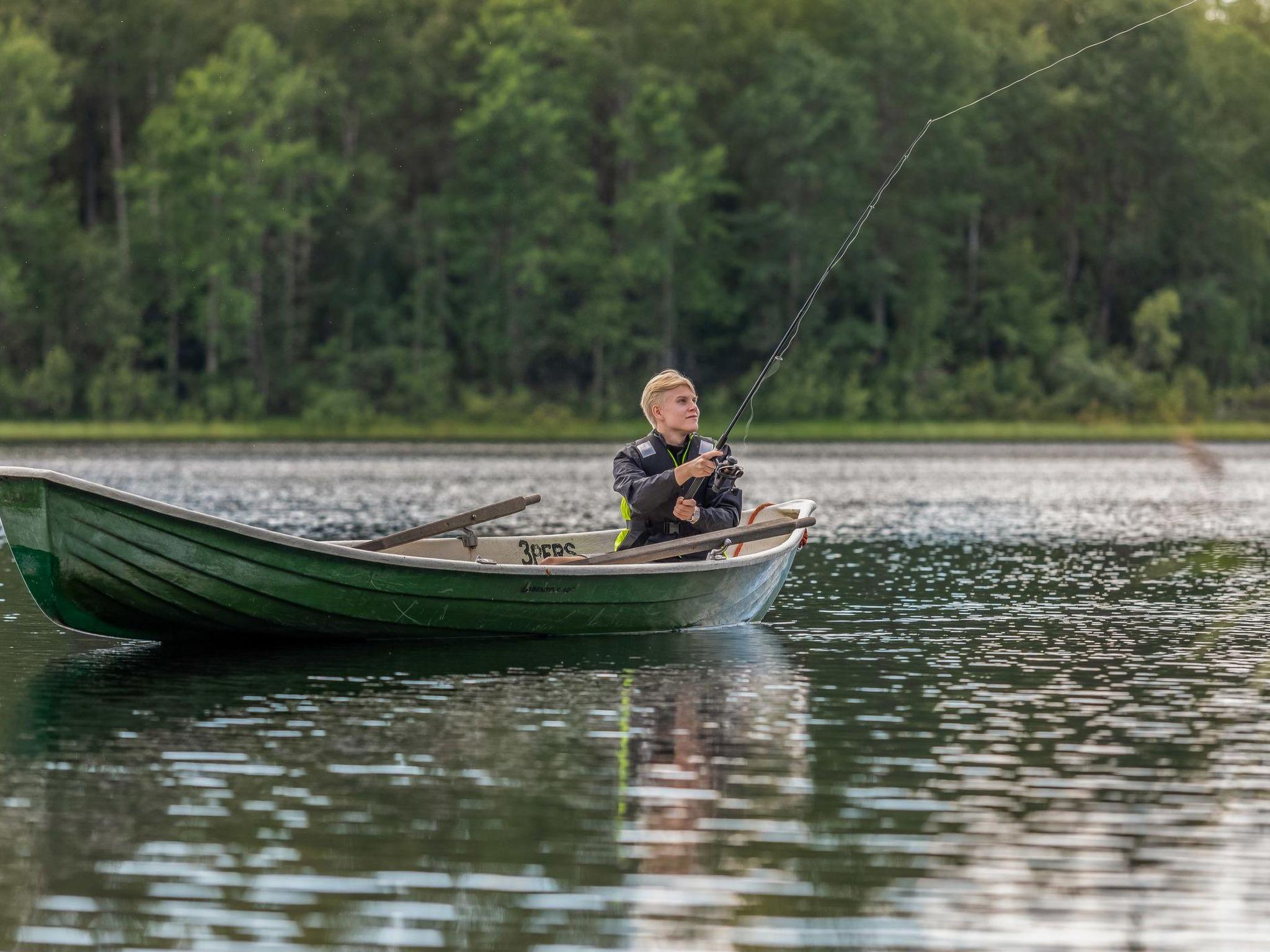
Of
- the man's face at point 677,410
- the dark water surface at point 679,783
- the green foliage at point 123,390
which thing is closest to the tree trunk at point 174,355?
the green foliage at point 123,390

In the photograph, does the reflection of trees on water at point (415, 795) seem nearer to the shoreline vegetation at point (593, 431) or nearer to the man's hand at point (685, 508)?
the man's hand at point (685, 508)

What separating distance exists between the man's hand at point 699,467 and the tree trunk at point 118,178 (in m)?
57.0

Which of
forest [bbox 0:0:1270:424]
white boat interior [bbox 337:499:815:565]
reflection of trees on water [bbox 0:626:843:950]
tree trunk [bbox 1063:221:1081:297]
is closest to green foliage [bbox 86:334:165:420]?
forest [bbox 0:0:1270:424]

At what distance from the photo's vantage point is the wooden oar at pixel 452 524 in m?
16.6

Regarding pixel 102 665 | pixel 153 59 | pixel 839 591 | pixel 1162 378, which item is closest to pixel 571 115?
pixel 153 59

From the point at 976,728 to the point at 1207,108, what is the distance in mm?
73096

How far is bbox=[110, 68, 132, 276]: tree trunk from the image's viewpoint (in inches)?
2746

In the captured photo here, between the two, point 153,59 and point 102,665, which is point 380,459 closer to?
point 153,59

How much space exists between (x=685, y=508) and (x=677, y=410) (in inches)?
30.2

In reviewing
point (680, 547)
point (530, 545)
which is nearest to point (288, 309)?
point (530, 545)

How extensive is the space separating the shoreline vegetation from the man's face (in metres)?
49.4

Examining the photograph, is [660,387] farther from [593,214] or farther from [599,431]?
[593,214]

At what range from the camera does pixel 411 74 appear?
73.1 metres

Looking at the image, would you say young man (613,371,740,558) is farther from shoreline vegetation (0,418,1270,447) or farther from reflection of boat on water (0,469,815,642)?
shoreline vegetation (0,418,1270,447)
